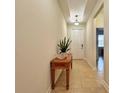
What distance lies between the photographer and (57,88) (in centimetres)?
384

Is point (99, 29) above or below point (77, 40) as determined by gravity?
above

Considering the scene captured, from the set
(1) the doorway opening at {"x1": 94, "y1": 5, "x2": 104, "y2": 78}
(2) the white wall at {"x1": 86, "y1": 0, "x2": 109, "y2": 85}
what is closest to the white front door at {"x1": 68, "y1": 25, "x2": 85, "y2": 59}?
(1) the doorway opening at {"x1": 94, "y1": 5, "x2": 104, "y2": 78}

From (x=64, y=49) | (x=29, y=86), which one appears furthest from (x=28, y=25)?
(x=64, y=49)

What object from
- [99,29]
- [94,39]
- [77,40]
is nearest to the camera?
[94,39]

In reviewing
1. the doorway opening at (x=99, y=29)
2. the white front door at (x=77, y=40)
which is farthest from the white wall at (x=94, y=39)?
the white front door at (x=77, y=40)

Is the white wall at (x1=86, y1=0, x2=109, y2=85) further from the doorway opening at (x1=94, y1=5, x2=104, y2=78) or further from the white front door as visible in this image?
the white front door

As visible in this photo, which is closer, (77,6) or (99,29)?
(77,6)

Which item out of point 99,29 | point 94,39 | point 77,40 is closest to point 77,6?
point 94,39

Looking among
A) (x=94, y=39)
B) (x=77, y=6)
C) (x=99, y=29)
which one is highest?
(x=77, y=6)

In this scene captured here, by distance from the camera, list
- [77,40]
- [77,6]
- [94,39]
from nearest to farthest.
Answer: [77,6] → [94,39] → [77,40]

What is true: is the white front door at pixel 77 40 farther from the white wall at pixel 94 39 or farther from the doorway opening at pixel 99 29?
the white wall at pixel 94 39

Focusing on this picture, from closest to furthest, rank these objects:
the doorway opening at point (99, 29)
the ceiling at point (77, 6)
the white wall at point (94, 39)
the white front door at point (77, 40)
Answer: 1. the white wall at point (94, 39)
2. the ceiling at point (77, 6)
3. the doorway opening at point (99, 29)
4. the white front door at point (77, 40)

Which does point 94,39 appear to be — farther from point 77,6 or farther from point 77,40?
point 77,40

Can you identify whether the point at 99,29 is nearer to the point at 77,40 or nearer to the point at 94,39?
the point at 77,40
